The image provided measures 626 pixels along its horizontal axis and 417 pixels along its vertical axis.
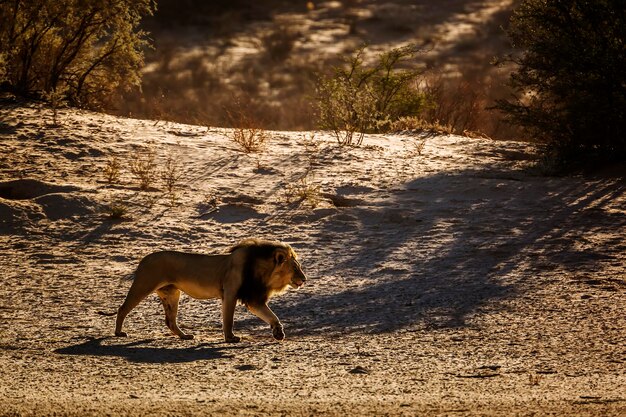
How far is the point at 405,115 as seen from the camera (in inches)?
840

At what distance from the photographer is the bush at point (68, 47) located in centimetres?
1780

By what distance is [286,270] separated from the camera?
32.3 ft

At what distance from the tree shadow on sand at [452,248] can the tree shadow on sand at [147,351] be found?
49.6 inches

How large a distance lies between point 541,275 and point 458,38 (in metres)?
34.9

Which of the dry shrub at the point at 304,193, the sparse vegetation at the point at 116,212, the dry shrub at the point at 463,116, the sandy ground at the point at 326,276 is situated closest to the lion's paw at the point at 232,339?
the sandy ground at the point at 326,276


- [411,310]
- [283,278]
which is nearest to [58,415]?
[283,278]

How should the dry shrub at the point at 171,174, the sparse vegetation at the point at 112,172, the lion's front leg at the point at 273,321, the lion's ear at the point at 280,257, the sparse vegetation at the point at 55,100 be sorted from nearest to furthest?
the lion's front leg at the point at 273,321
the lion's ear at the point at 280,257
the dry shrub at the point at 171,174
the sparse vegetation at the point at 112,172
the sparse vegetation at the point at 55,100

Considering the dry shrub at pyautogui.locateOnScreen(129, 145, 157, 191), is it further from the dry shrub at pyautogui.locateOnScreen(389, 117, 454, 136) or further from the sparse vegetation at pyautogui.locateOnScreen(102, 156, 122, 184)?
the dry shrub at pyautogui.locateOnScreen(389, 117, 454, 136)

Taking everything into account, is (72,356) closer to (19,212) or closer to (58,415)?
(58,415)

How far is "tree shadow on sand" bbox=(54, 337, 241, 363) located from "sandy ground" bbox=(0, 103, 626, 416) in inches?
1.3

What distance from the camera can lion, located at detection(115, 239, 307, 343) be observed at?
31.9 ft

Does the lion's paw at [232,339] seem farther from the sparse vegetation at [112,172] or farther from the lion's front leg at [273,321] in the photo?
the sparse vegetation at [112,172]

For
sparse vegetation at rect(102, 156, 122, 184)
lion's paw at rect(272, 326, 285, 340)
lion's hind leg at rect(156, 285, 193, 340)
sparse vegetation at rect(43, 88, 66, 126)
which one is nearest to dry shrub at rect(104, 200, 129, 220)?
sparse vegetation at rect(102, 156, 122, 184)

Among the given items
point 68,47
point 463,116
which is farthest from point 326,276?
point 463,116
